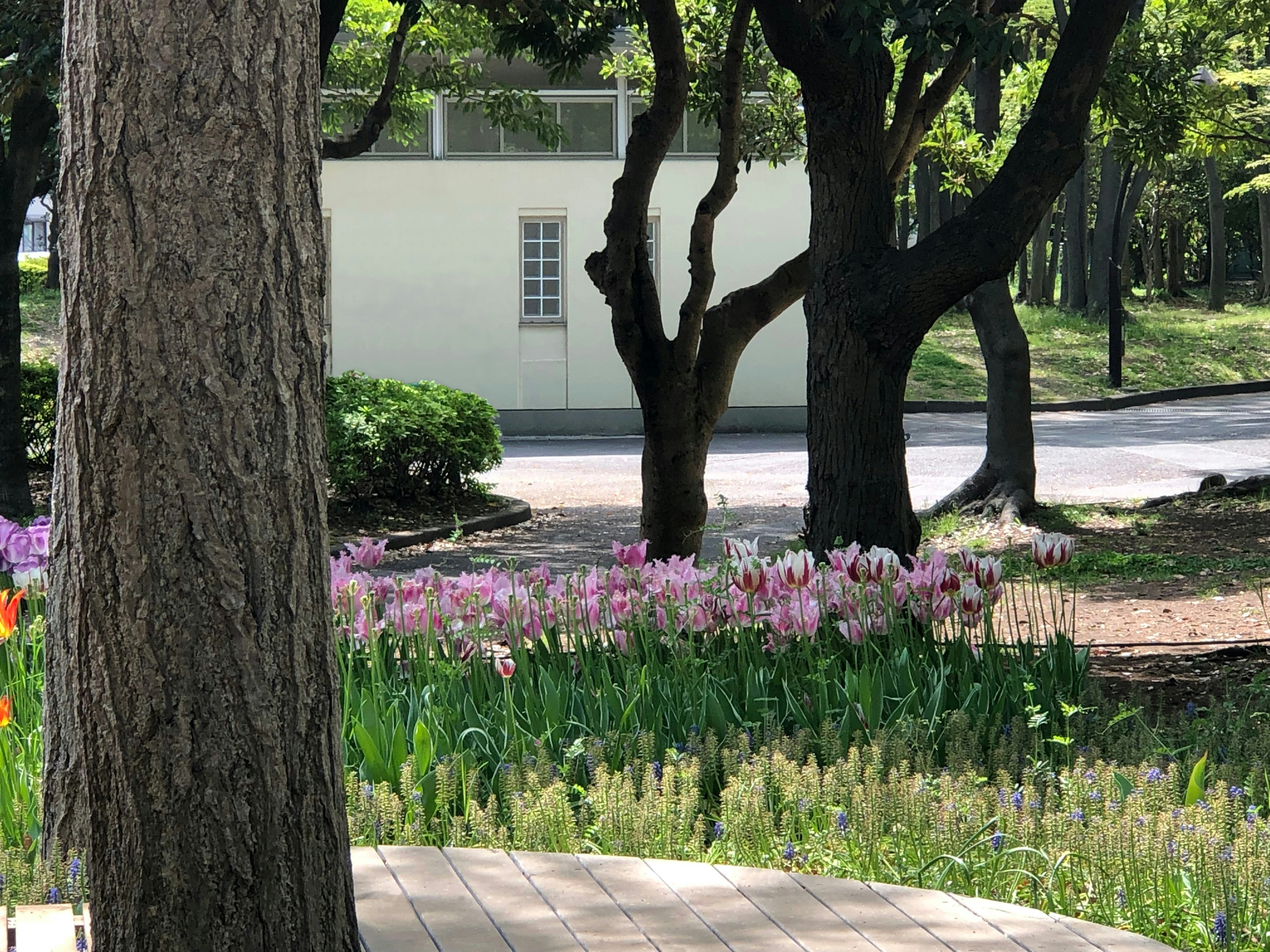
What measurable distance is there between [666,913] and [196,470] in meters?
1.29

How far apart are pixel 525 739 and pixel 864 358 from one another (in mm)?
3051

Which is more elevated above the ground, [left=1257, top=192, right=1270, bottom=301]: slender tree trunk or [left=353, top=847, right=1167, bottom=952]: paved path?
[left=1257, top=192, right=1270, bottom=301]: slender tree trunk

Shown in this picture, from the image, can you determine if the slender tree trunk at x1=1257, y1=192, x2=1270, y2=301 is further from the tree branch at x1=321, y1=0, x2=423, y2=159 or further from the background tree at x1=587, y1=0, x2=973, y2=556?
the background tree at x1=587, y1=0, x2=973, y2=556

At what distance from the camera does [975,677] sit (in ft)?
16.5

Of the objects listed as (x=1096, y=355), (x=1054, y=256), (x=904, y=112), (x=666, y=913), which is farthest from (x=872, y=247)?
(x=1054, y=256)

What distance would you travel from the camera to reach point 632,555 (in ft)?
16.7

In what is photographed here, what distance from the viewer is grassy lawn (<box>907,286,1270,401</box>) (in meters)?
28.7

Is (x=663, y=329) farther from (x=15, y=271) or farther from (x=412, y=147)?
(x=412, y=147)

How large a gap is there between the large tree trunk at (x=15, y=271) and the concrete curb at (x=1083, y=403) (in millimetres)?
17280

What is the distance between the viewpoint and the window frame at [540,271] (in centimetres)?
2247

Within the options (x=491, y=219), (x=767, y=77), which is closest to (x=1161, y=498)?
(x=767, y=77)

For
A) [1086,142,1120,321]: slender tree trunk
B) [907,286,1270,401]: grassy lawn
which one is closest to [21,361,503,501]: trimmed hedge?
[907,286,1270,401]: grassy lawn

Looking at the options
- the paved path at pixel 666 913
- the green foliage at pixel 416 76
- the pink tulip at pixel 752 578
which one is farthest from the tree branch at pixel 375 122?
the paved path at pixel 666 913

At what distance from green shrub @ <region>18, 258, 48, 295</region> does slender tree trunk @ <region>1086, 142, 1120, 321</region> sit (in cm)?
2436
